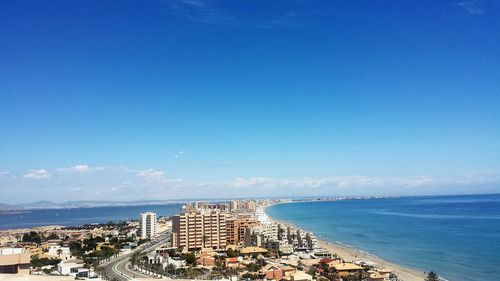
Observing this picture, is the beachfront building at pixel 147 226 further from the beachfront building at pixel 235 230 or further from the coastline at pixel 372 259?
the coastline at pixel 372 259

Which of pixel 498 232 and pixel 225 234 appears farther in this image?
pixel 498 232

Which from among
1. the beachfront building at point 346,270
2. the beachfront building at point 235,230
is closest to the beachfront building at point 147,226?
the beachfront building at point 235,230

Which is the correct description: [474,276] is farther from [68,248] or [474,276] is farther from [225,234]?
[68,248]

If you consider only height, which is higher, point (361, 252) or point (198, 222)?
point (198, 222)

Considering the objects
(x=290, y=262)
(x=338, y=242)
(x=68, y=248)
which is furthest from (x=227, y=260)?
(x=338, y=242)

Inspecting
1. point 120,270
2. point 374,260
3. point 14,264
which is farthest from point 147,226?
point 14,264

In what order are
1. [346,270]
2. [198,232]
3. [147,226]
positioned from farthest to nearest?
[147,226] → [198,232] → [346,270]

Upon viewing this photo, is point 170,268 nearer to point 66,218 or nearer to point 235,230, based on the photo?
point 235,230

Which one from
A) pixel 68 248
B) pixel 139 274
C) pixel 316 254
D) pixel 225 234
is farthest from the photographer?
pixel 225 234

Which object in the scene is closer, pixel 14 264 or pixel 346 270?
pixel 14 264

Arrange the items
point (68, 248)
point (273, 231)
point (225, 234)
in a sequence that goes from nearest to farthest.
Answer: point (68, 248)
point (225, 234)
point (273, 231)
